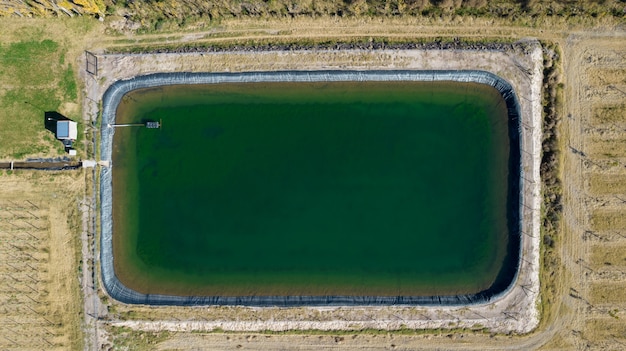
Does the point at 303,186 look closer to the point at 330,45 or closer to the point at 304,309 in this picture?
the point at 304,309

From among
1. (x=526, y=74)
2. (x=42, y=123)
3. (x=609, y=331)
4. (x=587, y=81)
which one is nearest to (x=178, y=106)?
(x=42, y=123)

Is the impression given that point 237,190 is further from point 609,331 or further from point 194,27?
point 609,331

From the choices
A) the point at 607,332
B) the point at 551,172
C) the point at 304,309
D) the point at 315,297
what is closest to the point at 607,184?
the point at 551,172

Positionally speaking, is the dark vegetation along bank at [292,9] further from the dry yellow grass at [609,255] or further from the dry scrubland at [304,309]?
the dry yellow grass at [609,255]

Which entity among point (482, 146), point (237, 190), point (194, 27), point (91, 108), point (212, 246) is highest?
point (194, 27)

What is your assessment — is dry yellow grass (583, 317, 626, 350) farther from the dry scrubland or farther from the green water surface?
the green water surface

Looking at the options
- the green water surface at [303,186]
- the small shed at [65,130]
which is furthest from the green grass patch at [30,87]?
the green water surface at [303,186]
